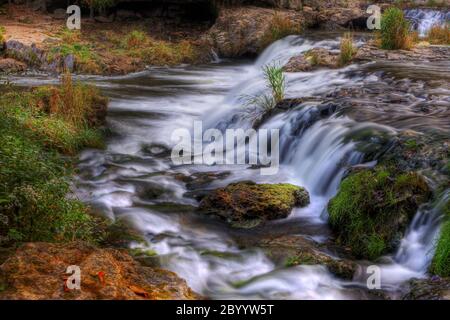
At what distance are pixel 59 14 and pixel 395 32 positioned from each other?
11976 mm

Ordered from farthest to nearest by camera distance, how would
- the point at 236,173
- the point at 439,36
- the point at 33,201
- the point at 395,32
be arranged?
the point at 439,36 → the point at 395,32 → the point at 236,173 → the point at 33,201

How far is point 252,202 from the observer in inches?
263

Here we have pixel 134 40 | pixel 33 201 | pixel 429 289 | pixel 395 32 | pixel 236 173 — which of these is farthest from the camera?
pixel 134 40

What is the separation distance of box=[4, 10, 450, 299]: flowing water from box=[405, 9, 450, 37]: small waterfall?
5.85m

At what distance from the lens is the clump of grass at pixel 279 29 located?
59.2 ft

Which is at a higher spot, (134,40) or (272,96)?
(134,40)

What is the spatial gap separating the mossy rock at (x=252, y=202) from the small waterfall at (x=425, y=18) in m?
12.9

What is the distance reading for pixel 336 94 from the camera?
9867 millimetres

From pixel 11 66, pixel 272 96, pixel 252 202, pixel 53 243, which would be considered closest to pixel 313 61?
pixel 272 96

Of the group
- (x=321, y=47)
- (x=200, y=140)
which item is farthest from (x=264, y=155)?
(x=321, y=47)

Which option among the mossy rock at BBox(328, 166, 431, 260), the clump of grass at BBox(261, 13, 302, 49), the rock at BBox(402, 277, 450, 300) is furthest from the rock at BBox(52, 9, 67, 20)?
the rock at BBox(402, 277, 450, 300)

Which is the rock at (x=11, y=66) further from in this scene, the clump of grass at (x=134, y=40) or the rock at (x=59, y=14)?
the rock at (x=59, y=14)

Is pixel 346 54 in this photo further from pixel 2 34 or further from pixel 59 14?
pixel 59 14

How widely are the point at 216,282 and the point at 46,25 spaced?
605 inches
